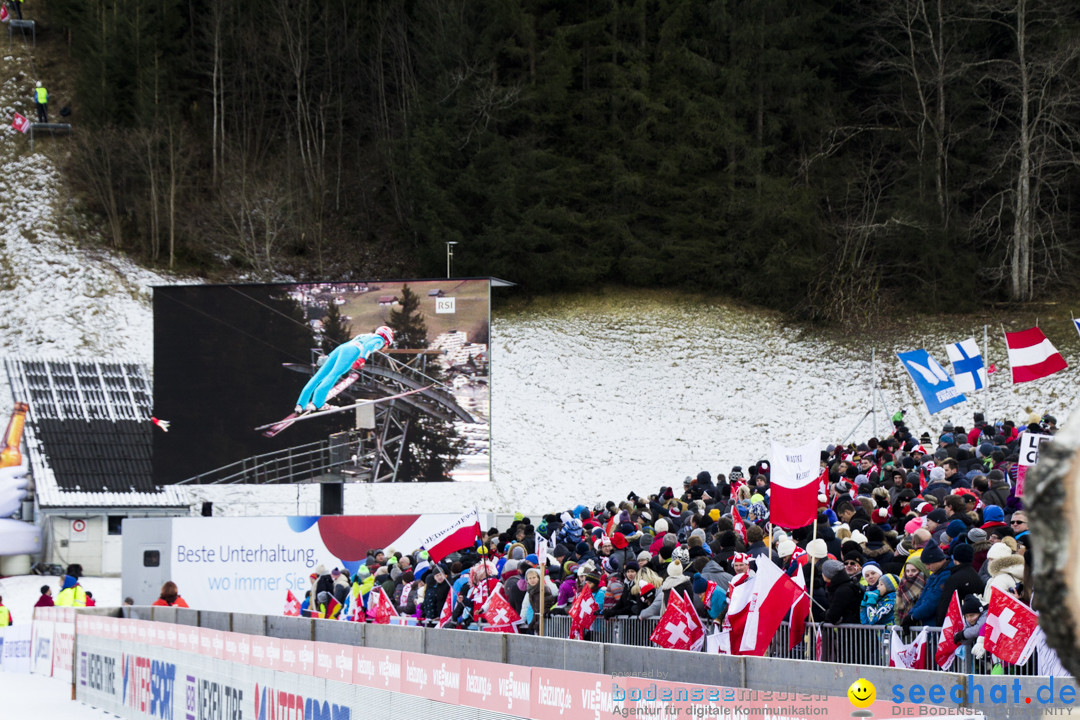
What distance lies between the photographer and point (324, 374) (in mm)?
27312

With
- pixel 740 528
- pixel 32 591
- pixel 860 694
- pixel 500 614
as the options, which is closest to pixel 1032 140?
pixel 32 591

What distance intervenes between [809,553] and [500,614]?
4.09 meters

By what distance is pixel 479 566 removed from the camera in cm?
1495

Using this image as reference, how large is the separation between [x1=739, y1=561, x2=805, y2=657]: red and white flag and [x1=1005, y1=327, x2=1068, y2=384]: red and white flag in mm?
13881

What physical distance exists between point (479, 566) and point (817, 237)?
113 feet

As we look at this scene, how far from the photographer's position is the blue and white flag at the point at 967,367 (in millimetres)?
23516

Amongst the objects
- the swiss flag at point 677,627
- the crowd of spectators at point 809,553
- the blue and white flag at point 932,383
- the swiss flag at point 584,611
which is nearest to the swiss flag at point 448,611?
the crowd of spectators at point 809,553

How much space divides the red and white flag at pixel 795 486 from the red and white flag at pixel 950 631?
2.76 meters

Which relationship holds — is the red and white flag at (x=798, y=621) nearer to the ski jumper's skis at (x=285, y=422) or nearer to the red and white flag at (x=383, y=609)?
the red and white flag at (x=383, y=609)

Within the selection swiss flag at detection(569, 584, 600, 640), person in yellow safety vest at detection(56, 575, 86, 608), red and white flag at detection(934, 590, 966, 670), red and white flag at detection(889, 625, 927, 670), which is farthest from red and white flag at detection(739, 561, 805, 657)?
person in yellow safety vest at detection(56, 575, 86, 608)

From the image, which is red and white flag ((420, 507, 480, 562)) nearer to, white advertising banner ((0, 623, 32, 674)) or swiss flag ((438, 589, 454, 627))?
swiss flag ((438, 589, 454, 627))

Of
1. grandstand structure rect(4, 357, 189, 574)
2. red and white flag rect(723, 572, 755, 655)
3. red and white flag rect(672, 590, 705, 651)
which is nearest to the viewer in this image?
red and white flag rect(723, 572, 755, 655)

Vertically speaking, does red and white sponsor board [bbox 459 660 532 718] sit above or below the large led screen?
below

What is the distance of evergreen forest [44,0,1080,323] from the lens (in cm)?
4481
